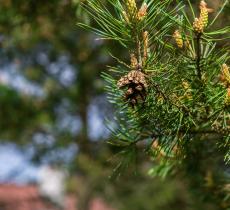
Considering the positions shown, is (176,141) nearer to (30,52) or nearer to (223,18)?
(223,18)

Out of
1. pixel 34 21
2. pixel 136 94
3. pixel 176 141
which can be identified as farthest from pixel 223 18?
pixel 34 21

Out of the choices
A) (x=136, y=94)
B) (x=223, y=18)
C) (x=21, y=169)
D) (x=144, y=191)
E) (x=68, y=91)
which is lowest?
(x=136, y=94)

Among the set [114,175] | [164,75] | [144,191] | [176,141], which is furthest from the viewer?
[144,191]

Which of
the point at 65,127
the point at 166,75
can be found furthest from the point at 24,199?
the point at 166,75

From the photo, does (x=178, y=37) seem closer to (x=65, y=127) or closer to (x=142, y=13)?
(x=142, y=13)

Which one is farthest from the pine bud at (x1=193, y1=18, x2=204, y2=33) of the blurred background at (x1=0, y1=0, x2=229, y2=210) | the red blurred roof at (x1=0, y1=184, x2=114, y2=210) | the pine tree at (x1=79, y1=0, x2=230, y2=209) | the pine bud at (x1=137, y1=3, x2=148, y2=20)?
the red blurred roof at (x1=0, y1=184, x2=114, y2=210)

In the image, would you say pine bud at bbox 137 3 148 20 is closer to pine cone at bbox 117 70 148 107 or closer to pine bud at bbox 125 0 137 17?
pine bud at bbox 125 0 137 17

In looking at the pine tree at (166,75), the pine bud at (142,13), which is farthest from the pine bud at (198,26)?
the pine bud at (142,13)
